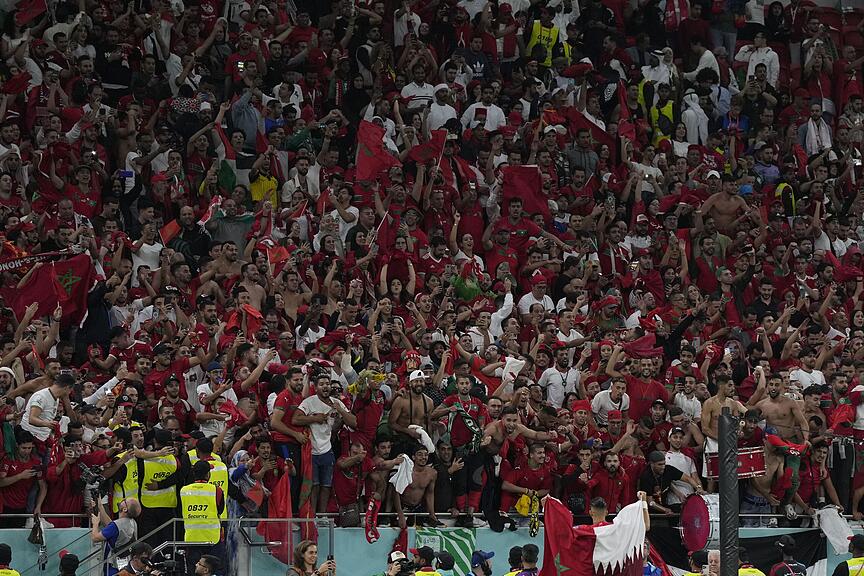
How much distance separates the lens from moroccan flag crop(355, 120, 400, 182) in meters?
23.1

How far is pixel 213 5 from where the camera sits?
25.3 meters

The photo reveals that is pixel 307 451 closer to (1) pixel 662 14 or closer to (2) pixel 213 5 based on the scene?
(2) pixel 213 5

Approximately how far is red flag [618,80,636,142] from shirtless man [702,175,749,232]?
1.80 meters

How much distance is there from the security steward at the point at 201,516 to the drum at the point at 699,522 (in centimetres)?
495

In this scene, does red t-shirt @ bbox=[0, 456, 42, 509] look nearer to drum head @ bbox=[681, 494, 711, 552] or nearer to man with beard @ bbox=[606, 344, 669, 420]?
drum head @ bbox=[681, 494, 711, 552]

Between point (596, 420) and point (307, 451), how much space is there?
147 inches

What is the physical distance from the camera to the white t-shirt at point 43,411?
55.0 ft

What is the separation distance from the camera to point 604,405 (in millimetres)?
19547

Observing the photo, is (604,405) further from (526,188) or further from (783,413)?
(526,188)

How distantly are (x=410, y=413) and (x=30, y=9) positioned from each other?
9287mm

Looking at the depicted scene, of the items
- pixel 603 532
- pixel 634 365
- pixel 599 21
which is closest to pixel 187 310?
pixel 634 365

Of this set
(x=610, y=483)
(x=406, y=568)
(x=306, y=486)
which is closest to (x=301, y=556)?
(x=406, y=568)

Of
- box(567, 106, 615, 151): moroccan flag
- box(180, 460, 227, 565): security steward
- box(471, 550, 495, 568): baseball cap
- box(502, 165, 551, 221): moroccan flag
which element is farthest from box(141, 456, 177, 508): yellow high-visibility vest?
box(567, 106, 615, 151): moroccan flag

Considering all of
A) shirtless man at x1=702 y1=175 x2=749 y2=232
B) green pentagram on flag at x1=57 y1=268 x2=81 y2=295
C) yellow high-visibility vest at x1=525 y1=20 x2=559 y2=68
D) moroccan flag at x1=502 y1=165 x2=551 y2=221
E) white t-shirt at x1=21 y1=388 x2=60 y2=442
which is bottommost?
white t-shirt at x1=21 y1=388 x2=60 y2=442
